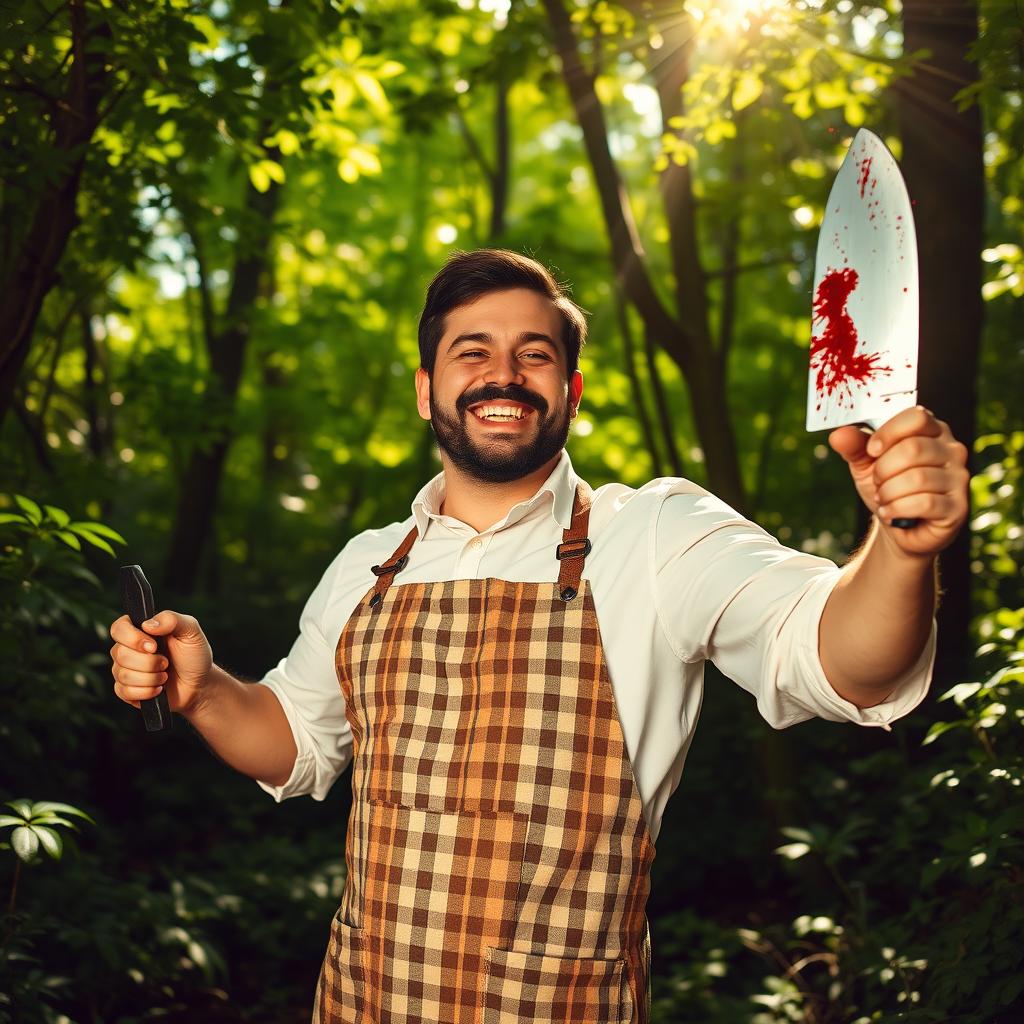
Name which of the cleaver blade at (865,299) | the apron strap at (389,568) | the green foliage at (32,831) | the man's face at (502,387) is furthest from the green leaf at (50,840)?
the cleaver blade at (865,299)

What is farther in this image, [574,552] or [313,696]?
[313,696]

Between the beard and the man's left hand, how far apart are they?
3.31 feet

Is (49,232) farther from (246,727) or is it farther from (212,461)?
(212,461)

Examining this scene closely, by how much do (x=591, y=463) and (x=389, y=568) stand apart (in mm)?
7361

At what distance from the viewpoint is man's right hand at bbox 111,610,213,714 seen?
2.08 metres

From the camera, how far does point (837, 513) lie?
721cm

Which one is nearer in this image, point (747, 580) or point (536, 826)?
point (747, 580)

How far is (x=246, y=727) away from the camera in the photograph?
235 cm

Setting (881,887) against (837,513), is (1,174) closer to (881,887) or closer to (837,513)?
(881,887)

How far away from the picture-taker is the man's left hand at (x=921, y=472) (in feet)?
4.18

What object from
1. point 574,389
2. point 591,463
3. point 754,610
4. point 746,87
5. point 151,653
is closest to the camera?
point 754,610

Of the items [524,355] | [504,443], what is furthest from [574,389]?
[504,443]

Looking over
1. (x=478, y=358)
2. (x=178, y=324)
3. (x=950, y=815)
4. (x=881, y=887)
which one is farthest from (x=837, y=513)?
(x=178, y=324)

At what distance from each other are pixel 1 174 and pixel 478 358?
1638mm
